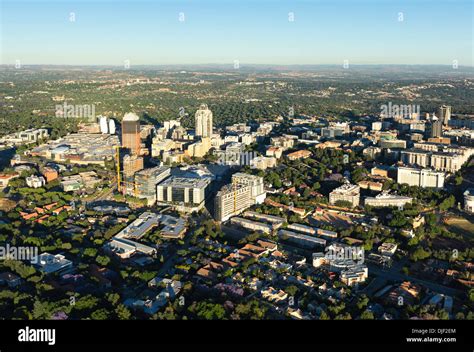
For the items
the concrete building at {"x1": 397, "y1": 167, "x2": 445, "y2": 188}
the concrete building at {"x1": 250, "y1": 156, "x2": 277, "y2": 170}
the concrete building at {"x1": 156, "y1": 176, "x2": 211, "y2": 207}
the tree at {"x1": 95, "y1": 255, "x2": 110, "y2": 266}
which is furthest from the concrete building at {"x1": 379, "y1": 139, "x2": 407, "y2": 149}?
the tree at {"x1": 95, "y1": 255, "x2": 110, "y2": 266}

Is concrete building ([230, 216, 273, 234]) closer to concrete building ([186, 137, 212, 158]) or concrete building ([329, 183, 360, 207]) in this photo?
concrete building ([329, 183, 360, 207])

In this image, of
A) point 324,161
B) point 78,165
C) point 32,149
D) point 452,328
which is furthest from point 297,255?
point 32,149

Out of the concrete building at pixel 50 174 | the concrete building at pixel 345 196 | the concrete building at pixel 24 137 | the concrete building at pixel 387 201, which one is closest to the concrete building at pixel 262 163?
the concrete building at pixel 345 196

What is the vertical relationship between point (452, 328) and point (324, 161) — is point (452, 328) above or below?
above

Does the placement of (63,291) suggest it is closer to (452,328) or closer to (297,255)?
(297,255)

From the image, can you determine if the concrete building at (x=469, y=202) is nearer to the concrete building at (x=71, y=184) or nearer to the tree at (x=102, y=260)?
the tree at (x=102, y=260)

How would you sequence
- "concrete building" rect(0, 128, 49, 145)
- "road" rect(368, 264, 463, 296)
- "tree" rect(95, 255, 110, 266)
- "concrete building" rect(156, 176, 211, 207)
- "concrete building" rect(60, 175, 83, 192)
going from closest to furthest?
1. "road" rect(368, 264, 463, 296)
2. "tree" rect(95, 255, 110, 266)
3. "concrete building" rect(156, 176, 211, 207)
4. "concrete building" rect(60, 175, 83, 192)
5. "concrete building" rect(0, 128, 49, 145)

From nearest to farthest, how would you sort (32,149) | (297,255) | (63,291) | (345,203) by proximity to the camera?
(63,291) → (297,255) → (345,203) → (32,149)
